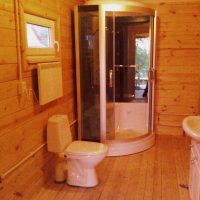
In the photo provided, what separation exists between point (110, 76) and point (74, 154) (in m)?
1.25

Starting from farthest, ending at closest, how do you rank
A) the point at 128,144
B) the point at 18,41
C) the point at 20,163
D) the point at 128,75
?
1. the point at 128,75
2. the point at 128,144
3. the point at 20,163
4. the point at 18,41

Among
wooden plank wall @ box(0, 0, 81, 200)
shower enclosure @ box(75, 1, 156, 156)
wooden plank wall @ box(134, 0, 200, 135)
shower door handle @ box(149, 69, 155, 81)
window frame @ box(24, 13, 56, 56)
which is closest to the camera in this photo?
wooden plank wall @ box(0, 0, 81, 200)

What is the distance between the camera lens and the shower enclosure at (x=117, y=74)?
326 centimetres

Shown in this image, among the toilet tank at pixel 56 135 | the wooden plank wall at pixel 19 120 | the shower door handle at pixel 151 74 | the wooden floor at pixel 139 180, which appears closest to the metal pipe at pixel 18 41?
the wooden plank wall at pixel 19 120

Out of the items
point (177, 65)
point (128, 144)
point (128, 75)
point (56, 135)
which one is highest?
point (177, 65)

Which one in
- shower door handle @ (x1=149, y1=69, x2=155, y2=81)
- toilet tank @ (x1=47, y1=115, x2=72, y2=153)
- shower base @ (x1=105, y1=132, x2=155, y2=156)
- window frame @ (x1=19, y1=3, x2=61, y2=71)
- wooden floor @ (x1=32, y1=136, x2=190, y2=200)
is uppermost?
window frame @ (x1=19, y1=3, x2=61, y2=71)

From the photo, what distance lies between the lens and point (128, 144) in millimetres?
3428

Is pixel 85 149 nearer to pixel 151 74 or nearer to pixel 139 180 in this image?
pixel 139 180

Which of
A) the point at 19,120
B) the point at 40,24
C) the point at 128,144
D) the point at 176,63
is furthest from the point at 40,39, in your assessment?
the point at 176,63

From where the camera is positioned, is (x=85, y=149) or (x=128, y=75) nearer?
(x=85, y=149)

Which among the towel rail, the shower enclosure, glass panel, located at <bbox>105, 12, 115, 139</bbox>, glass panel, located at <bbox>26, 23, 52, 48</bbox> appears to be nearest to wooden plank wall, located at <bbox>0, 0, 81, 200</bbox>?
the towel rail

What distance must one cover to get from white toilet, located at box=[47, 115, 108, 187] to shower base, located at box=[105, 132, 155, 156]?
698 millimetres

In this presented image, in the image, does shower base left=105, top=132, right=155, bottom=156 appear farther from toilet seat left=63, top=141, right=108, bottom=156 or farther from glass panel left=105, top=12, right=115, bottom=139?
toilet seat left=63, top=141, right=108, bottom=156

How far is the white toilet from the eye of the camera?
2590 millimetres
